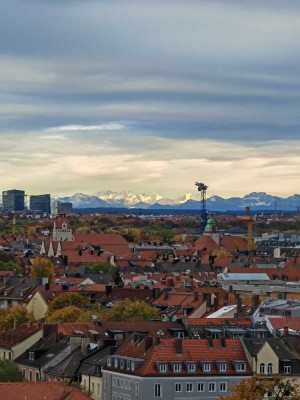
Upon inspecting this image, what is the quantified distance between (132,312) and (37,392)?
166ft

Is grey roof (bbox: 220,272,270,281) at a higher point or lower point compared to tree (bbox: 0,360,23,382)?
higher

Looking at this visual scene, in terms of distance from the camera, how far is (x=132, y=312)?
129 meters

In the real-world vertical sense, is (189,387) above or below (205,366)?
below

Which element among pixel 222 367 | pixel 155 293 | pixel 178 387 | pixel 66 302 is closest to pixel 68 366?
pixel 178 387

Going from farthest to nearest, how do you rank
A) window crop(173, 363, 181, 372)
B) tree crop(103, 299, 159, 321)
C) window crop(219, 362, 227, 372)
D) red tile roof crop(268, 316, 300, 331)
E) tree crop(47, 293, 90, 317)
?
tree crop(47, 293, 90, 317)
tree crop(103, 299, 159, 321)
red tile roof crop(268, 316, 300, 331)
window crop(219, 362, 227, 372)
window crop(173, 363, 181, 372)

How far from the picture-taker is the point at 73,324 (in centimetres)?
11344

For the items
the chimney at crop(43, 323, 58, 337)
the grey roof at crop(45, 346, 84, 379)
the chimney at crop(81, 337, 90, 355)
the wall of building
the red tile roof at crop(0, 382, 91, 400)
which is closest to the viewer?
the red tile roof at crop(0, 382, 91, 400)

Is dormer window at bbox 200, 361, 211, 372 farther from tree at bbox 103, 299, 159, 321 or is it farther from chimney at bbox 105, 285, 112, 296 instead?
chimney at bbox 105, 285, 112, 296

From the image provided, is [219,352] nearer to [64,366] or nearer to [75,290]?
[64,366]

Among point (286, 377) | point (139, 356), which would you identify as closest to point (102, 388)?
point (139, 356)

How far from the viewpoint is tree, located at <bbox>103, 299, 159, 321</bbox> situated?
127625 mm

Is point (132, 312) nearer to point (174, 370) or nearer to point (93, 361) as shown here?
point (93, 361)

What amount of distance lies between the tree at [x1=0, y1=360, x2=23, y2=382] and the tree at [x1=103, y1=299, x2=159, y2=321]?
27310mm

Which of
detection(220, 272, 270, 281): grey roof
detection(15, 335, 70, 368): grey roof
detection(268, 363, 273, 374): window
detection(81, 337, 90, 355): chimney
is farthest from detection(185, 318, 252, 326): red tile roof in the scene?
detection(220, 272, 270, 281): grey roof
